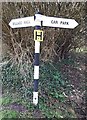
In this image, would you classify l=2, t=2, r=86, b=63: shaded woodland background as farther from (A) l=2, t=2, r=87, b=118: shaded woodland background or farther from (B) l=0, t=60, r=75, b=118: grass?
(B) l=0, t=60, r=75, b=118: grass

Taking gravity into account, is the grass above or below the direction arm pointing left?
below

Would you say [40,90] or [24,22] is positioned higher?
[24,22]

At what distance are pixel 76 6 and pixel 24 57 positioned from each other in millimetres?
1199

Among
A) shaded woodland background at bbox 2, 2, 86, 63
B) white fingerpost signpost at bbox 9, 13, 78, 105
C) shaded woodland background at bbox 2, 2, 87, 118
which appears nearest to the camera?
white fingerpost signpost at bbox 9, 13, 78, 105

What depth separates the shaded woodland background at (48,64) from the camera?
3895mm

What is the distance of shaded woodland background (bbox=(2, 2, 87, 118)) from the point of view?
389 centimetres

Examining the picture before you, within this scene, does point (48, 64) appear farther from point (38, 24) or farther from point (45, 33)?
point (38, 24)

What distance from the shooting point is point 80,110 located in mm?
3914

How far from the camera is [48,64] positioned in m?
4.55

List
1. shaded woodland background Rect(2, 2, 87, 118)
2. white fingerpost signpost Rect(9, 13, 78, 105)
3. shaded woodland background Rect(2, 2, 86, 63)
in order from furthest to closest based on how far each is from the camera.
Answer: shaded woodland background Rect(2, 2, 86, 63), shaded woodland background Rect(2, 2, 87, 118), white fingerpost signpost Rect(9, 13, 78, 105)

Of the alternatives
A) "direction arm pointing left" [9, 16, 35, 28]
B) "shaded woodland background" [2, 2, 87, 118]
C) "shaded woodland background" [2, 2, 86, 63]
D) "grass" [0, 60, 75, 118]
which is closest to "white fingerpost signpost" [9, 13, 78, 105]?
"direction arm pointing left" [9, 16, 35, 28]

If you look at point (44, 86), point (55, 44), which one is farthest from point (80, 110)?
point (55, 44)

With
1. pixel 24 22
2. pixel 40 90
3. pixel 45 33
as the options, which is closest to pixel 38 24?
pixel 24 22

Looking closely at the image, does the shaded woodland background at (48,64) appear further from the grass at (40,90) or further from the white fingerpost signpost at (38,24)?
the white fingerpost signpost at (38,24)
